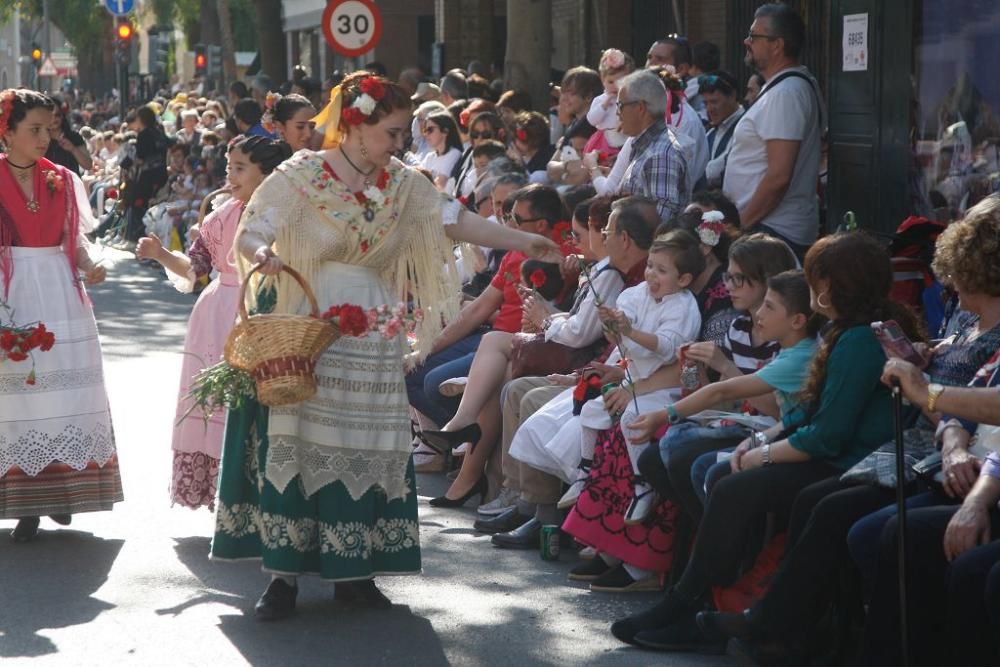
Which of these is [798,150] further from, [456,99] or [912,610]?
[456,99]

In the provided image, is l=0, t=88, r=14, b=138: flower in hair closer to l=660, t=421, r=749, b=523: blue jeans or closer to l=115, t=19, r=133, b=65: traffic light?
l=660, t=421, r=749, b=523: blue jeans

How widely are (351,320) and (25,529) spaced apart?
94.1 inches

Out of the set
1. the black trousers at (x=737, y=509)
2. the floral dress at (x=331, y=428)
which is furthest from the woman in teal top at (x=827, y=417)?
the floral dress at (x=331, y=428)

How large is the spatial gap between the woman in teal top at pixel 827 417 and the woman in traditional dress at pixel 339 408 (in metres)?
1.22

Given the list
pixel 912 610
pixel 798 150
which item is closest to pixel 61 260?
pixel 798 150

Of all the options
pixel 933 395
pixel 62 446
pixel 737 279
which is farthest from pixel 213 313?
pixel 933 395

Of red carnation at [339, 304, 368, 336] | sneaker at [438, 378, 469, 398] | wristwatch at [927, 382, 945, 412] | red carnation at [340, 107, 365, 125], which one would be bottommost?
sneaker at [438, 378, 469, 398]

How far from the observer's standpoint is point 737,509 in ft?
19.6

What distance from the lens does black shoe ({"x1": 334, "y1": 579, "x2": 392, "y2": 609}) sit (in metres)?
6.71

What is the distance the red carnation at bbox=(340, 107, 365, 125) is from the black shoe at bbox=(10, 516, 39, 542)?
2.63 m

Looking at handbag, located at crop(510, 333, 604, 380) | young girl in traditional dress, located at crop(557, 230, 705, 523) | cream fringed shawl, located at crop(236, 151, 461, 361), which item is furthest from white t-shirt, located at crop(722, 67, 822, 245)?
cream fringed shawl, located at crop(236, 151, 461, 361)

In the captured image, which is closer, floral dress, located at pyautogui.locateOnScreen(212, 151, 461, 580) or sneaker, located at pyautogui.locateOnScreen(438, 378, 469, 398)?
floral dress, located at pyautogui.locateOnScreen(212, 151, 461, 580)

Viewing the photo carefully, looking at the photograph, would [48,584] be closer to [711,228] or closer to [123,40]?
[711,228]

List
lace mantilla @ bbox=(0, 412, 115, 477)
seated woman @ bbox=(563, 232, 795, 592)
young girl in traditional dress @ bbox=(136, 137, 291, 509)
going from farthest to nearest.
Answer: young girl in traditional dress @ bbox=(136, 137, 291, 509)
lace mantilla @ bbox=(0, 412, 115, 477)
seated woman @ bbox=(563, 232, 795, 592)
